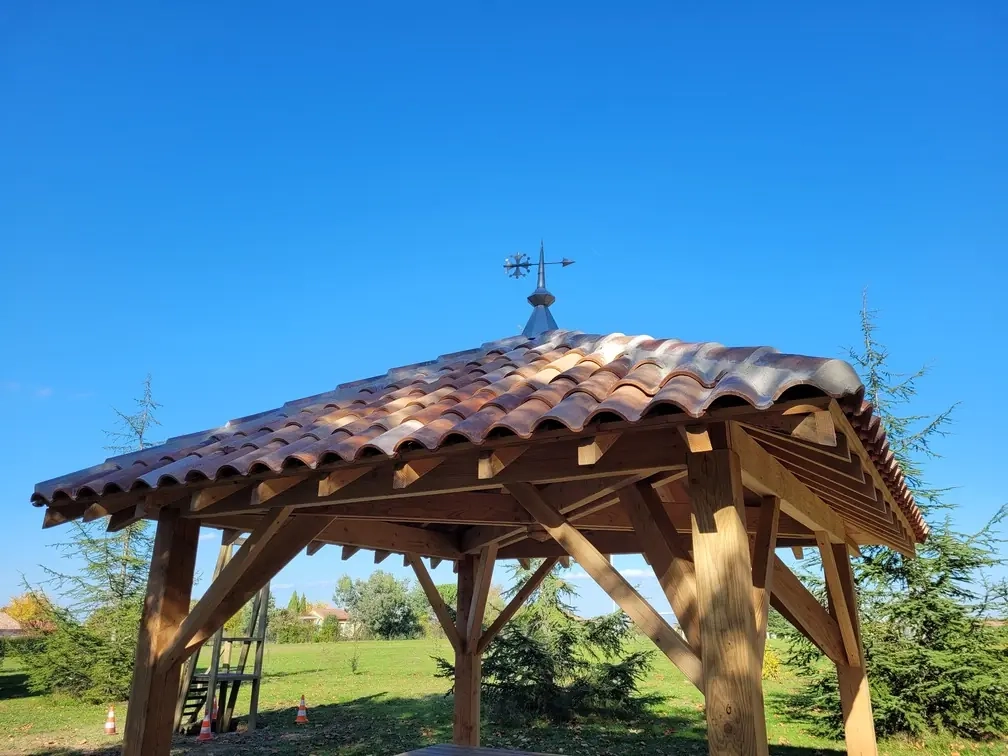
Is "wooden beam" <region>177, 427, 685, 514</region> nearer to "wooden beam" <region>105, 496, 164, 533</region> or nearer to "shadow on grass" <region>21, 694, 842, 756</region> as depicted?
"wooden beam" <region>105, 496, 164, 533</region>

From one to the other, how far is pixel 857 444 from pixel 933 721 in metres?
10.4

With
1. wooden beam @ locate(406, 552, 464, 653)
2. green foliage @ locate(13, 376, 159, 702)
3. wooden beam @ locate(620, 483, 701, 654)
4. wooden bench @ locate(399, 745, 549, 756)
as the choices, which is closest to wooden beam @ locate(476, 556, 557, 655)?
wooden beam @ locate(406, 552, 464, 653)

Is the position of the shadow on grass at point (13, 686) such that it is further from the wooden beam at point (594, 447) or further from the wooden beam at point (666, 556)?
the wooden beam at point (594, 447)

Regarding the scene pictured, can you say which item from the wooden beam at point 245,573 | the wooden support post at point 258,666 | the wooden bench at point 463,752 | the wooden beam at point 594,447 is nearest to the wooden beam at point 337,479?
the wooden beam at point 245,573

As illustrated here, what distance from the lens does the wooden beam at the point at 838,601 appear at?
5789mm

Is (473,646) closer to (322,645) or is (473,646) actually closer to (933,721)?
(933,721)

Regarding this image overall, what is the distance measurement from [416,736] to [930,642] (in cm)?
865

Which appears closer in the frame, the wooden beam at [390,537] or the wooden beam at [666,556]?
the wooden beam at [666,556]

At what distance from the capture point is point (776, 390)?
2574mm

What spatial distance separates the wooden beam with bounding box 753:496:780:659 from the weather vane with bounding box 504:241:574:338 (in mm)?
3813

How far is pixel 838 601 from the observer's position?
584 cm

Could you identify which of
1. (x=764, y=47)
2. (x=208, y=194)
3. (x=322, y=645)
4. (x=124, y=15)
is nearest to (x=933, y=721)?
(x=764, y=47)

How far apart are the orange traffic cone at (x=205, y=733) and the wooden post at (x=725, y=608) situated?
11.3m

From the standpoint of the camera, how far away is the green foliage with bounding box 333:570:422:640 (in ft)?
123
